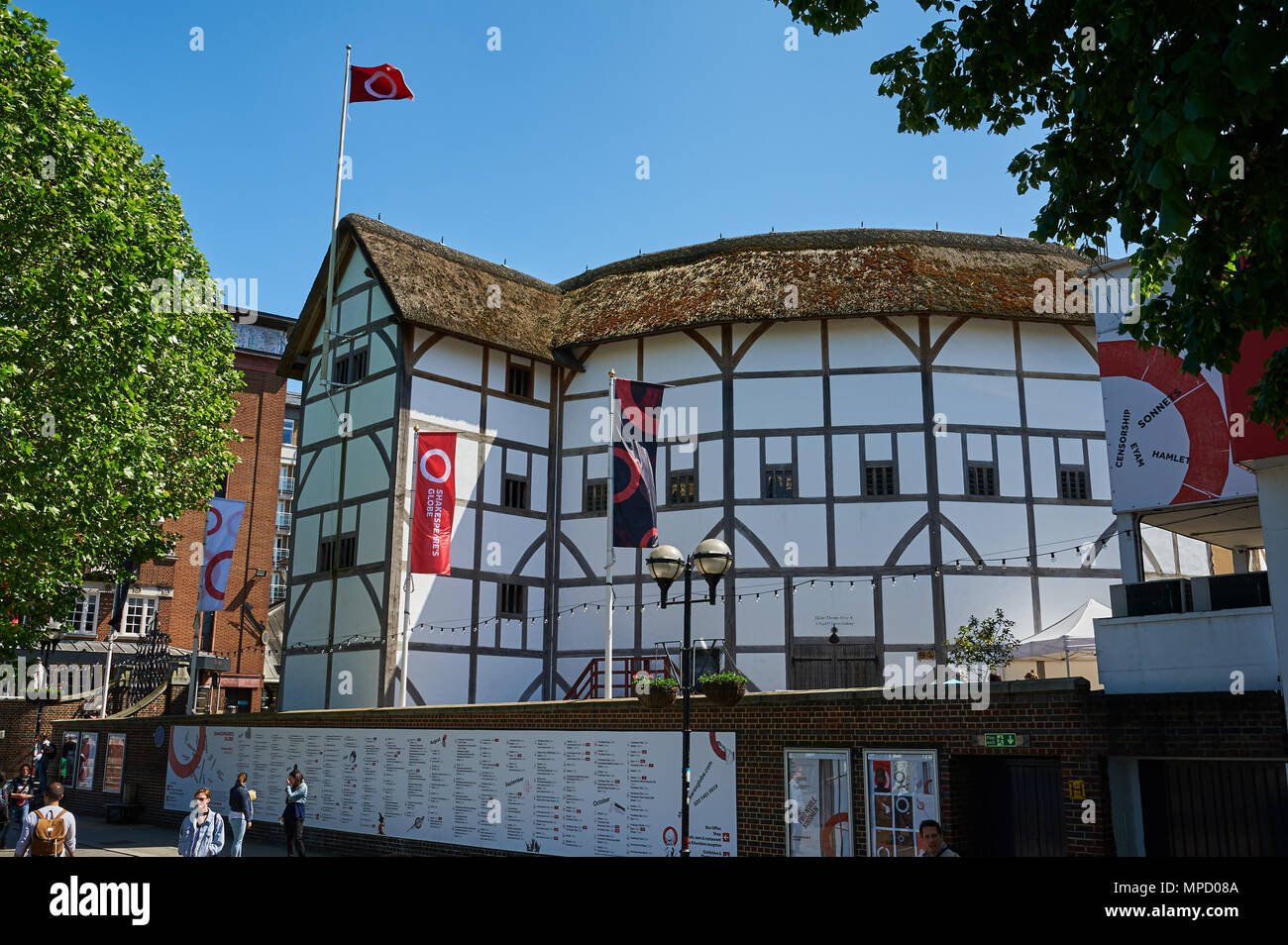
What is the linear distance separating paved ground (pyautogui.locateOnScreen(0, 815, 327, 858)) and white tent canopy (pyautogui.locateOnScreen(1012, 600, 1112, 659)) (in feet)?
51.5

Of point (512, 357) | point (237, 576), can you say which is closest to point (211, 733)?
point (512, 357)

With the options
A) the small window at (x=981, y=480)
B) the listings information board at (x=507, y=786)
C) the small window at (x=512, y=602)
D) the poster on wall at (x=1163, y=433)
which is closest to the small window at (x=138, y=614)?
the listings information board at (x=507, y=786)

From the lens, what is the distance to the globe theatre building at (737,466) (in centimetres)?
2578

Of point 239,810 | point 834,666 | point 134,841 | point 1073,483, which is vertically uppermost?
point 1073,483

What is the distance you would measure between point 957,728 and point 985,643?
12740mm

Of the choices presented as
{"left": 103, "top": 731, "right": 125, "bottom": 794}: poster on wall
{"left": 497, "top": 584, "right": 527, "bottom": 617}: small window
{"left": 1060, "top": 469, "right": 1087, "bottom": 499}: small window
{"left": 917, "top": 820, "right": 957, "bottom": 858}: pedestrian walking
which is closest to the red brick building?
{"left": 103, "top": 731, "right": 125, "bottom": 794}: poster on wall

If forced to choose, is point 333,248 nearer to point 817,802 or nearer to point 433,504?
point 433,504

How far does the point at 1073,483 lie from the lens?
26.5m

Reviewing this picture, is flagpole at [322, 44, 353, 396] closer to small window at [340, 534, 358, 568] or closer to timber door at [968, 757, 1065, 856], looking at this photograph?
small window at [340, 534, 358, 568]

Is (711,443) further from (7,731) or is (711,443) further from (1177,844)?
(7,731)

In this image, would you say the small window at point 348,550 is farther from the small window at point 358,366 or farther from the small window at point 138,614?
the small window at point 138,614

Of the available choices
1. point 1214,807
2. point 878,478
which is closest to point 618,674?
point 878,478

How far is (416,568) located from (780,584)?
9.16 metres

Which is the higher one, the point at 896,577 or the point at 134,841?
the point at 896,577
